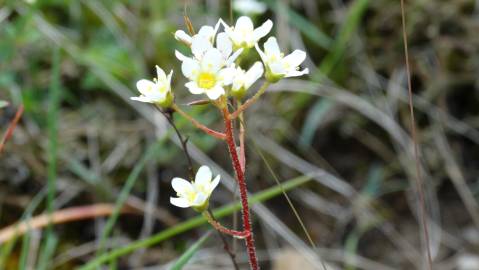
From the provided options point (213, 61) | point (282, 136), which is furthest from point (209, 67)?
point (282, 136)

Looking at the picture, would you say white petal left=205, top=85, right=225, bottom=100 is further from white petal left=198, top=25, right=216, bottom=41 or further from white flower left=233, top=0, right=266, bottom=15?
white flower left=233, top=0, right=266, bottom=15

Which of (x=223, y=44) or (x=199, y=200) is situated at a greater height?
(x=223, y=44)

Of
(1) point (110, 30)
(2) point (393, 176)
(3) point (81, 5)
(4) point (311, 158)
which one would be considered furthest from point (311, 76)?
(3) point (81, 5)

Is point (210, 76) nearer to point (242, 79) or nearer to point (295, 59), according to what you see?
point (242, 79)

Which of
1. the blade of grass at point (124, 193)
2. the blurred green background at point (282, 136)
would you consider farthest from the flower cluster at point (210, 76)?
the blurred green background at point (282, 136)

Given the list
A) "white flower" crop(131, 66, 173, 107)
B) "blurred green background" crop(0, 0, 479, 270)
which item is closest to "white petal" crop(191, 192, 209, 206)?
"white flower" crop(131, 66, 173, 107)

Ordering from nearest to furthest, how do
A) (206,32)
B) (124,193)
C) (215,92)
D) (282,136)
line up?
(215,92) < (206,32) < (124,193) < (282,136)

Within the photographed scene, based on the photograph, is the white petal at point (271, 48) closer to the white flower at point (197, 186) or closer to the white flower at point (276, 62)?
the white flower at point (276, 62)
